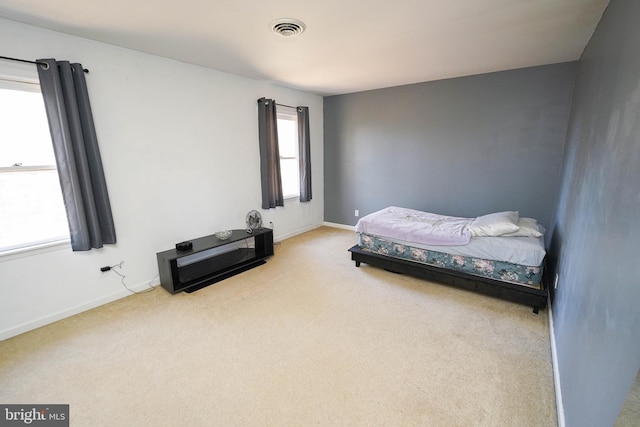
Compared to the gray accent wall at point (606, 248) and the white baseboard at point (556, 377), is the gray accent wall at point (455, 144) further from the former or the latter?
the white baseboard at point (556, 377)

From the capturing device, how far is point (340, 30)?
224cm

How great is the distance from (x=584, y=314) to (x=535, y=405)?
641 millimetres

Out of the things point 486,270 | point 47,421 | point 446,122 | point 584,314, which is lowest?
point 47,421

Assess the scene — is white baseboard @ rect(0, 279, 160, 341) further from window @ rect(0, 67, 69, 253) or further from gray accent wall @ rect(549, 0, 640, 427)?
gray accent wall @ rect(549, 0, 640, 427)

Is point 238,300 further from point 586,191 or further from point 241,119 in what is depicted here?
point 586,191

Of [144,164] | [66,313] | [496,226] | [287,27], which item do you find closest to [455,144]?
[496,226]

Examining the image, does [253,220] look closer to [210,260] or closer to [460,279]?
[210,260]

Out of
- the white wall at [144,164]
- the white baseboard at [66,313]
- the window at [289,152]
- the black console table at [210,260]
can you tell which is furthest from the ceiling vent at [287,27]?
the white baseboard at [66,313]

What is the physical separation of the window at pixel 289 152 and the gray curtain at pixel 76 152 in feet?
7.96

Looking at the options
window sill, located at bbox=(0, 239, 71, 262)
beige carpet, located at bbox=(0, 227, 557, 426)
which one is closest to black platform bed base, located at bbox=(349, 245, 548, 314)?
beige carpet, located at bbox=(0, 227, 557, 426)

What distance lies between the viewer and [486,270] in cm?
274

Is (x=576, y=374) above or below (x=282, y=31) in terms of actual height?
below

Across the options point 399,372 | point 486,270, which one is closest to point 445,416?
point 399,372

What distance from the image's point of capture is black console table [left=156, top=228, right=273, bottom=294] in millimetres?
2934
